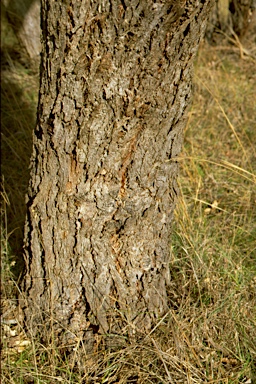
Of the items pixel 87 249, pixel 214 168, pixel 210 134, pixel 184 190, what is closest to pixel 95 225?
pixel 87 249

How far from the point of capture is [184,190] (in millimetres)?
2803

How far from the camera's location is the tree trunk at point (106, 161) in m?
1.52

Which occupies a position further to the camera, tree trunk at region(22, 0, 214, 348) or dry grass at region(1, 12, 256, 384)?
dry grass at region(1, 12, 256, 384)

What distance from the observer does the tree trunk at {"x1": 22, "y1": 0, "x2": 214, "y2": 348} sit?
152cm

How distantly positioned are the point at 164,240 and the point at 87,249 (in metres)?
0.32

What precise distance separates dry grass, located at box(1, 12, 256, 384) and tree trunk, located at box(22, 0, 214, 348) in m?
0.11

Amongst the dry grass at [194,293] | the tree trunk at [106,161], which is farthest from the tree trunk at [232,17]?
the tree trunk at [106,161]

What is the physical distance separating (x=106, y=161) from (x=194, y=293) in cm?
82

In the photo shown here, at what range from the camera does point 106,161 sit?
68.8 inches

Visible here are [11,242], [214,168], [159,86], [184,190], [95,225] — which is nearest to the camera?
[159,86]

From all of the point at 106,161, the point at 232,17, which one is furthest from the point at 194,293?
the point at 232,17

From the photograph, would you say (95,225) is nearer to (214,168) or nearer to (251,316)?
(251,316)

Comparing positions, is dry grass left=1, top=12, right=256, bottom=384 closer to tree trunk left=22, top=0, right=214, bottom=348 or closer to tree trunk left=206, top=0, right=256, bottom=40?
tree trunk left=22, top=0, right=214, bottom=348

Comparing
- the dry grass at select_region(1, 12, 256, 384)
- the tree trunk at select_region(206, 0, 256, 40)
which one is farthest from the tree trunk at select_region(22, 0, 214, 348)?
the tree trunk at select_region(206, 0, 256, 40)
